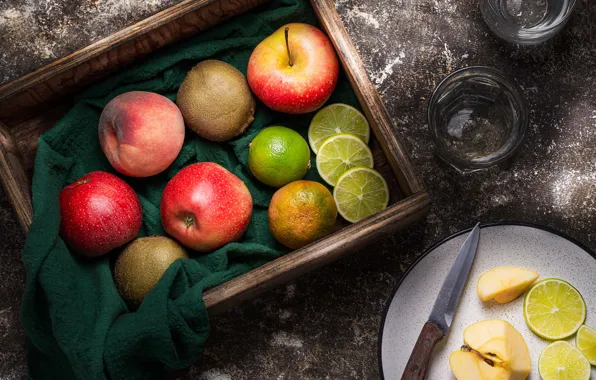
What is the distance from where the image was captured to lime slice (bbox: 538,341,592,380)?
1028 mm

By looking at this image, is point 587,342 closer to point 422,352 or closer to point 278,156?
point 422,352

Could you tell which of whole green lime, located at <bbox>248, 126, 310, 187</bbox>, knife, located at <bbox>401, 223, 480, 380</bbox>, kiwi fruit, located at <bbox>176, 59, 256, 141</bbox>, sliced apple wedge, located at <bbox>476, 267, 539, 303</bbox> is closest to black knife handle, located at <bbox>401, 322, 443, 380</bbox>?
knife, located at <bbox>401, 223, 480, 380</bbox>

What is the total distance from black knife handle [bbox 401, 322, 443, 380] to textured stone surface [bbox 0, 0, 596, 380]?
0.10 m

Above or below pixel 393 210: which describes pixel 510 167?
below

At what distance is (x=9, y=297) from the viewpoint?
115 centimetres

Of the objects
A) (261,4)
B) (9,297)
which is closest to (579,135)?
(261,4)

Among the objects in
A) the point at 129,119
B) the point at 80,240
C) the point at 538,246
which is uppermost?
the point at 129,119

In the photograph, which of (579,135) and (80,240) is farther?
(579,135)

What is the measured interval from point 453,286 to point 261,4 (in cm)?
57

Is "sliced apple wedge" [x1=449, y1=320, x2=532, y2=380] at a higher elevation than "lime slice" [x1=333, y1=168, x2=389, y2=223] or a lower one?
lower

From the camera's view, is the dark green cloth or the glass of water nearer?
the dark green cloth

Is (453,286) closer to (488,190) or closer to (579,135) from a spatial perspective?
(488,190)

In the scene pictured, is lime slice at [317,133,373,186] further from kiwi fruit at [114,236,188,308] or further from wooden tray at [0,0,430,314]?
kiwi fruit at [114,236,188,308]

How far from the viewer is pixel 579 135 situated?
114 cm
